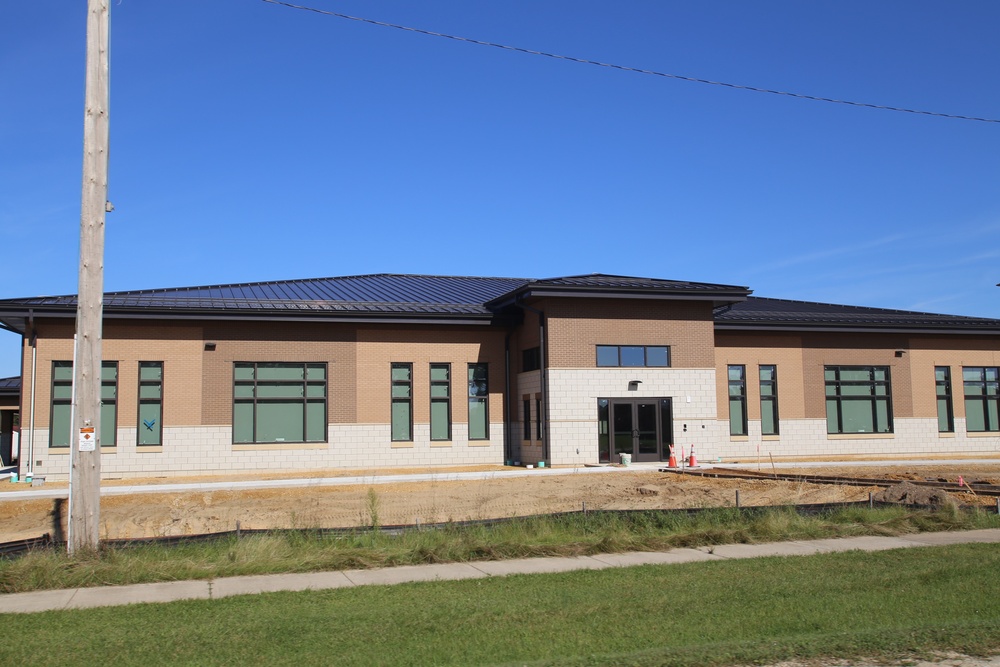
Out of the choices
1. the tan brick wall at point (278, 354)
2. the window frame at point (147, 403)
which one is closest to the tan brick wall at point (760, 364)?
the tan brick wall at point (278, 354)

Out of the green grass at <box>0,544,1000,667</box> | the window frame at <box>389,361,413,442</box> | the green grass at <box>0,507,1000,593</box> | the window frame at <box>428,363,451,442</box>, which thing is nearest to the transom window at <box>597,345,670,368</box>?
the window frame at <box>428,363,451,442</box>

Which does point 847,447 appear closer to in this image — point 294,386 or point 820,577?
point 294,386

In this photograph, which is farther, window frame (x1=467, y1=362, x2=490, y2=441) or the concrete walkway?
window frame (x1=467, y1=362, x2=490, y2=441)

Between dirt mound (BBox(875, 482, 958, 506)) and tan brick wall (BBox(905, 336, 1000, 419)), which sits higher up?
tan brick wall (BBox(905, 336, 1000, 419))

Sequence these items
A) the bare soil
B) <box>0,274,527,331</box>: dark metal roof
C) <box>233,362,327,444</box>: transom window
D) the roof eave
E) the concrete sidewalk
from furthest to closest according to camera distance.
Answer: the roof eave, <box>233,362,327,444</box>: transom window, <box>0,274,527,331</box>: dark metal roof, the bare soil, the concrete sidewalk

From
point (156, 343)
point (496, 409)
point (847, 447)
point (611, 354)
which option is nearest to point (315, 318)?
point (156, 343)

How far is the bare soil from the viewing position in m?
19.4

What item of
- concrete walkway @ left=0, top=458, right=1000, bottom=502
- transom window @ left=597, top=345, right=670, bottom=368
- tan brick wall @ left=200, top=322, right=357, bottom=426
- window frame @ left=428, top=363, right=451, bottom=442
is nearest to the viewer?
concrete walkway @ left=0, top=458, right=1000, bottom=502

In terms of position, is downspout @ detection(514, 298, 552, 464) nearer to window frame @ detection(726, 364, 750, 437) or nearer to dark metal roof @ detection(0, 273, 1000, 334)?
dark metal roof @ detection(0, 273, 1000, 334)

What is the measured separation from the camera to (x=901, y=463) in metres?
30.7

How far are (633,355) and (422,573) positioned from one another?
20.1 m

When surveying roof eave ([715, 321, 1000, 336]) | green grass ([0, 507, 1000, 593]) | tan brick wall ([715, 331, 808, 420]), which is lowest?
green grass ([0, 507, 1000, 593])

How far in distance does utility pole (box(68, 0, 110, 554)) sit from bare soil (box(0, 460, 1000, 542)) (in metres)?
6.32

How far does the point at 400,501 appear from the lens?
863 inches
